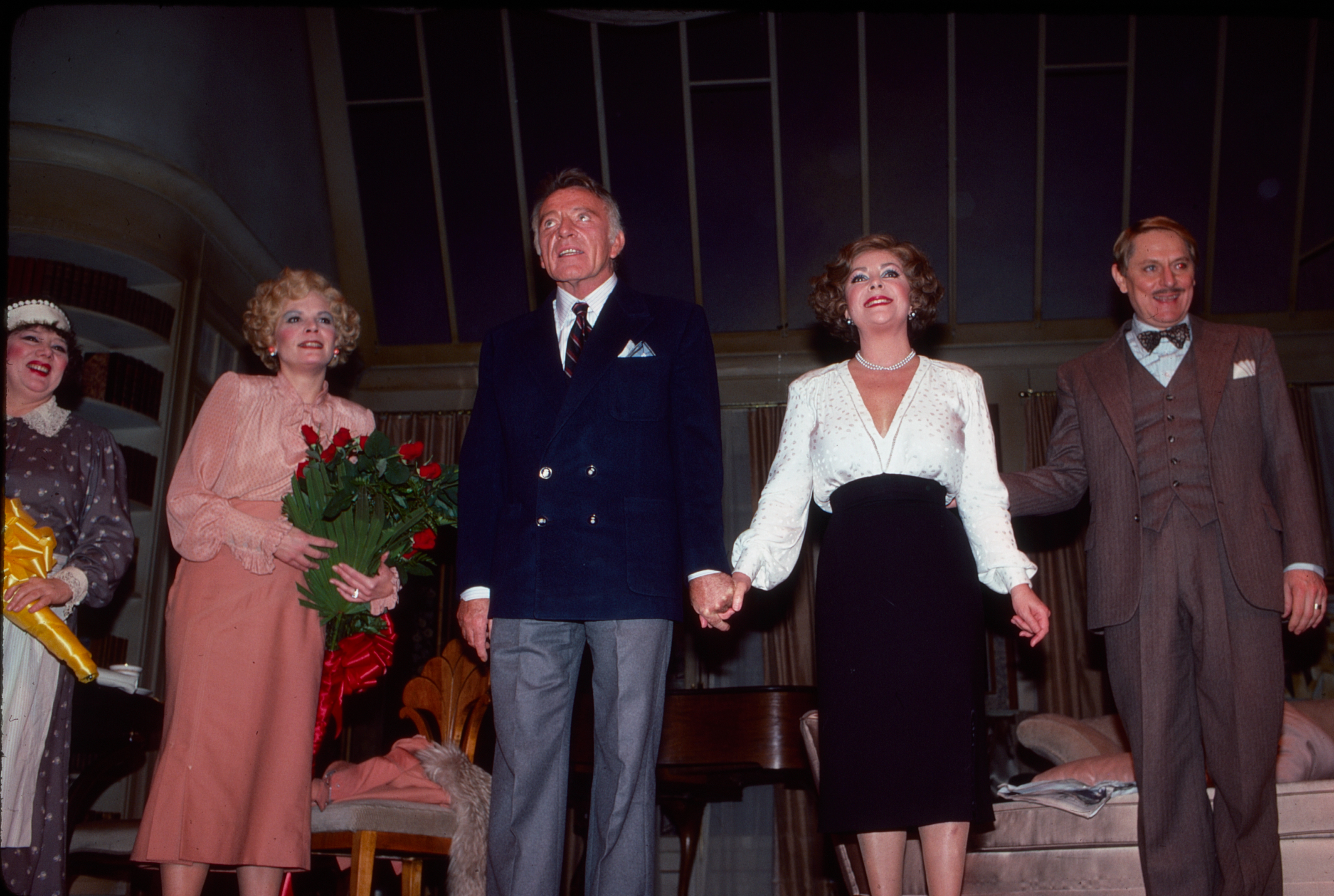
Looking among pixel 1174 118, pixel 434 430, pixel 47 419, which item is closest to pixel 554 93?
pixel 434 430

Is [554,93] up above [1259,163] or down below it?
above

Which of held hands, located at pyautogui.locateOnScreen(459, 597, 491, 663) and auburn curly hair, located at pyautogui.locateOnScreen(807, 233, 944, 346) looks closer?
held hands, located at pyautogui.locateOnScreen(459, 597, 491, 663)

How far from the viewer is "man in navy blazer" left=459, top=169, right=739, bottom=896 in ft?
7.70

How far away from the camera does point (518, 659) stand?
8.08ft

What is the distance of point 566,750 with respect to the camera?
2.44 meters

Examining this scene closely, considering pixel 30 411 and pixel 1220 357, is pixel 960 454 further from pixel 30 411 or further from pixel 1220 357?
pixel 30 411

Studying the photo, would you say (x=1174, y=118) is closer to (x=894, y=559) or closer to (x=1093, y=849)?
(x=1093, y=849)

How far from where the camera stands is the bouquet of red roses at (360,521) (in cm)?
321

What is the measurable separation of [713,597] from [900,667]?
1.60ft

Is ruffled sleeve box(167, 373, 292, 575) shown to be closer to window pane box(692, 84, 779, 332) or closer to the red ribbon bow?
the red ribbon bow

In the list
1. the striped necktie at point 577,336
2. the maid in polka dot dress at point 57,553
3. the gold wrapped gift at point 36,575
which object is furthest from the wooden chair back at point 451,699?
the striped necktie at point 577,336

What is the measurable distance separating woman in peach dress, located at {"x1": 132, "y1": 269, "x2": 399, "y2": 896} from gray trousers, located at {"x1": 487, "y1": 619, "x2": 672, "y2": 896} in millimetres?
907

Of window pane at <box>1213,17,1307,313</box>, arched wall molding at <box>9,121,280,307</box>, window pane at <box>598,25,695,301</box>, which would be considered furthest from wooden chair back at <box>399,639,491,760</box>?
window pane at <box>1213,17,1307,313</box>

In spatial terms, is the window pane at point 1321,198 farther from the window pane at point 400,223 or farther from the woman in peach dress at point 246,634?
the woman in peach dress at point 246,634
